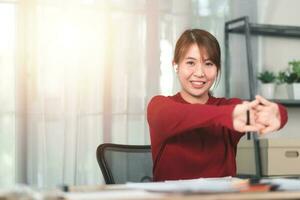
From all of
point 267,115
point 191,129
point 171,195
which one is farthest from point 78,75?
point 171,195

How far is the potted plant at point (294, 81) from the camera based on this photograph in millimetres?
3309

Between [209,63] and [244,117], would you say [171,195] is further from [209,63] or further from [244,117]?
[209,63]

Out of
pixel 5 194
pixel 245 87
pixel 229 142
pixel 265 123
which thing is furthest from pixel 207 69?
pixel 245 87

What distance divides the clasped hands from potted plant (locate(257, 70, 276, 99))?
1.95 meters

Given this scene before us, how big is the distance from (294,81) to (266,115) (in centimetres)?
208

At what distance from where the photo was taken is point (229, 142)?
66.6 inches

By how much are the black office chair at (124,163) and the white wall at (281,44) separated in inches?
65.1

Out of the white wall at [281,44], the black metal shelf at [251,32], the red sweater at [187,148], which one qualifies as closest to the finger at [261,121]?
the red sweater at [187,148]

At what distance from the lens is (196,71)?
1.68m

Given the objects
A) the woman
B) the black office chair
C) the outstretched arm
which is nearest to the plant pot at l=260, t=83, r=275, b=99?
the black office chair

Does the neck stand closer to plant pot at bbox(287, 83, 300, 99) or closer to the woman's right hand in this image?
the woman's right hand

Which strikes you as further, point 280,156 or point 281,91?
point 281,91

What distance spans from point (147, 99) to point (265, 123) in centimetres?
180

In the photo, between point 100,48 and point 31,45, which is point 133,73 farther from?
point 31,45
